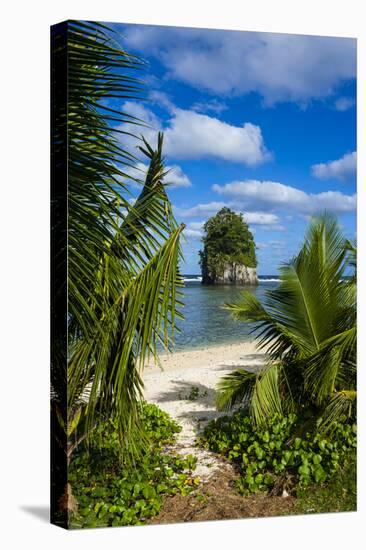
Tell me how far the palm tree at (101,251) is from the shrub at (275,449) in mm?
752

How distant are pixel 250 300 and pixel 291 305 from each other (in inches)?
15.5

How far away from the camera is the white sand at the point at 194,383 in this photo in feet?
18.0

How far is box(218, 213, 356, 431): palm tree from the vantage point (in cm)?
582

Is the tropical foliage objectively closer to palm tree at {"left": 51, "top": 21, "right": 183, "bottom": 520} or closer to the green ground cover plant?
palm tree at {"left": 51, "top": 21, "right": 183, "bottom": 520}

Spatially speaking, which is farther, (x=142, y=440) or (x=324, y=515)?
(x=324, y=515)

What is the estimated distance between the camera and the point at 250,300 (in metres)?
5.75

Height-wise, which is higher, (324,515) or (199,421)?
(199,421)

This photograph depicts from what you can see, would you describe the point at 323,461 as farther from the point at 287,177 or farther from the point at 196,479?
the point at 287,177

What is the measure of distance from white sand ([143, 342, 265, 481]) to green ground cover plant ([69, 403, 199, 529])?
8 cm

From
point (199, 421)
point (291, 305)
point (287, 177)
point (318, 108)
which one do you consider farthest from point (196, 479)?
point (318, 108)

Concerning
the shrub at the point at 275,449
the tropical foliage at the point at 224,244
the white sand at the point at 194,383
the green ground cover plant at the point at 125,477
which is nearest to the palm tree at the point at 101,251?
the green ground cover plant at the point at 125,477

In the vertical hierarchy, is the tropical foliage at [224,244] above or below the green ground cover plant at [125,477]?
above

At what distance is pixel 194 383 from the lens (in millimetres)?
5699

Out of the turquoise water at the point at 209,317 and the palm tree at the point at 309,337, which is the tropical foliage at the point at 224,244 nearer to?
the turquoise water at the point at 209,317
